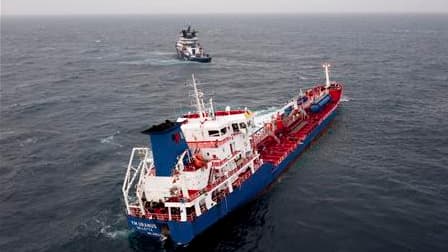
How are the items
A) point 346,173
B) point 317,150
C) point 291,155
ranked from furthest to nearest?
point 317,150
point 291,155
point 346,173

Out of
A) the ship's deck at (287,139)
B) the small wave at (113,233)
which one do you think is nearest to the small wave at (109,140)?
the ship's deck at (287,139)

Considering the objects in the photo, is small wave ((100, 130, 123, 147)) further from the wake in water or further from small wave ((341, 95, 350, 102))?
the wake in water

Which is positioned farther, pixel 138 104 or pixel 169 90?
pixel 169 90

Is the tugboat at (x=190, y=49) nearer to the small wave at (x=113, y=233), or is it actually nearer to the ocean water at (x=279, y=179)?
the ocean water at (x=279, y=179)

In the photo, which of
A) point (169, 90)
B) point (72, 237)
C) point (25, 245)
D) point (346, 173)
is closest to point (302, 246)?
point (346, 173)

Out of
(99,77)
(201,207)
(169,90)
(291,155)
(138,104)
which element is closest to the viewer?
(201,207)

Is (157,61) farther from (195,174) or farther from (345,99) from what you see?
(195,174)

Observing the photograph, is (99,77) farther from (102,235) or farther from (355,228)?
(355,228)
